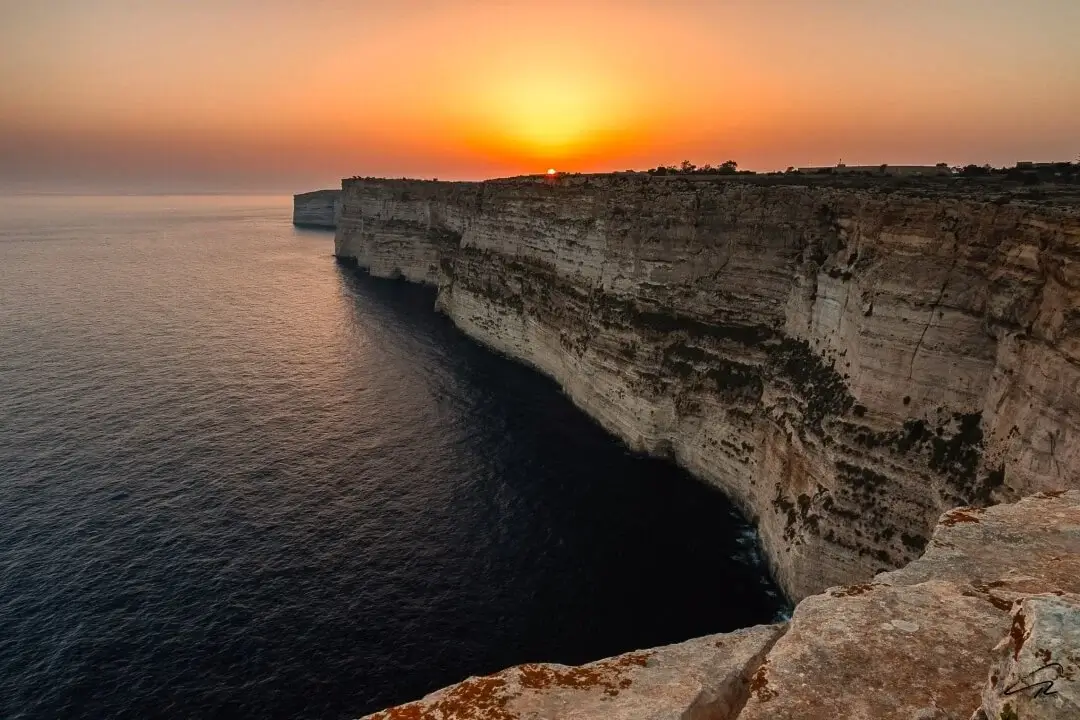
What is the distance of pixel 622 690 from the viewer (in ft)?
35.6

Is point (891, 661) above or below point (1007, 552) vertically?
below

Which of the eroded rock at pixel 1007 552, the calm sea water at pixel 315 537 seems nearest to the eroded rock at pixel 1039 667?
the eroded rock at pixel 1007 552

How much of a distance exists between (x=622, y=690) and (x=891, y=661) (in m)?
4.40

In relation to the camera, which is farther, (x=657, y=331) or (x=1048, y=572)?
(x=657, y=331)

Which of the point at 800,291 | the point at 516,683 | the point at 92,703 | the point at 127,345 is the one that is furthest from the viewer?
the point at 127,345

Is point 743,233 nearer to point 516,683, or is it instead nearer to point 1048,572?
point 1048,572

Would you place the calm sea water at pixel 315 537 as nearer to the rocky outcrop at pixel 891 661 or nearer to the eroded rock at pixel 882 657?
the rocky outcrop at pixel 891 661

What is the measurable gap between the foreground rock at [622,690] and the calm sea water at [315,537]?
1727 centimetres

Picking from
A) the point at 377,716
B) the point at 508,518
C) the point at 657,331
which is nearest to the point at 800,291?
the point at 657,331

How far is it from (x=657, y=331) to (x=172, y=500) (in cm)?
3628

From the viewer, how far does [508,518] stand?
38969 mm

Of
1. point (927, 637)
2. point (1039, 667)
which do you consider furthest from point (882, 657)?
point (1039, 667)
